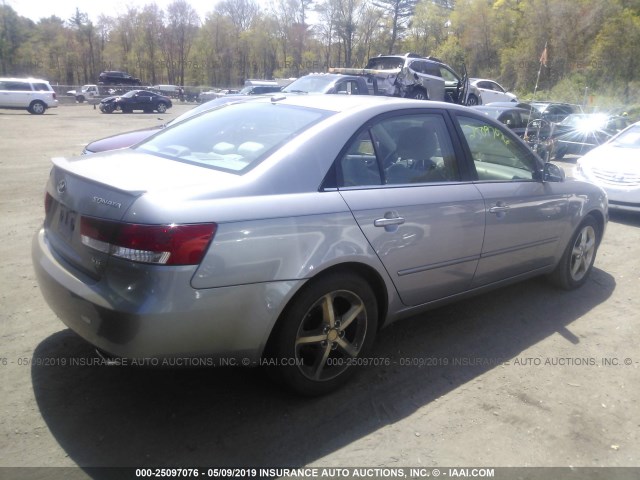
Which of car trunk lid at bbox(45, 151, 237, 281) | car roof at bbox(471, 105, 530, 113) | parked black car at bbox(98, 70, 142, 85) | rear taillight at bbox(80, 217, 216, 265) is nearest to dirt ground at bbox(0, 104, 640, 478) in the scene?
car trunk lid at bbox(45, 151, 237, 281)

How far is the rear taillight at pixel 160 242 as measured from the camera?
91.4 inches

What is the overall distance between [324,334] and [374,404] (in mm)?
503

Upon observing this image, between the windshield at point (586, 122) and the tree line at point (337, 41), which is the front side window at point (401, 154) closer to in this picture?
the windshield at point (586, 122)

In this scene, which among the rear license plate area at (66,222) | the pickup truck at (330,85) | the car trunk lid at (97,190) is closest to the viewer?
the car trunk lid at (97,190)

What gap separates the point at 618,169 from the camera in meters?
8.02

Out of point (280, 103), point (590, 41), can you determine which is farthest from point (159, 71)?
point (280, 103)

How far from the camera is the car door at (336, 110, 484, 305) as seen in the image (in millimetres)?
3020

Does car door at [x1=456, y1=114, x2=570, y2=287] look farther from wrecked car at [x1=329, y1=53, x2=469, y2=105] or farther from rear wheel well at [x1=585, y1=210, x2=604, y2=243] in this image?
wrecked car at [x1=329, y1=53, x2=469, y2=105]

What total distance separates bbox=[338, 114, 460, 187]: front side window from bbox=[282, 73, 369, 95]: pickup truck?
9.42 metres

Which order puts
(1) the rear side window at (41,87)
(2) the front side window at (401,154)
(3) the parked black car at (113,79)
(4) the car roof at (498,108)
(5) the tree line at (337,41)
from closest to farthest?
(2) the front side window at (401,154) < (4) the car roof at (498,108) < (1) the rear side window at (41,87) < (5) the tree line at (337,41) < (3) the parked black car at (113,79)

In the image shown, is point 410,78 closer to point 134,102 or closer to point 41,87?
point 41,87

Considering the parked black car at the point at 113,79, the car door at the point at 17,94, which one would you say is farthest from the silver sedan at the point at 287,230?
the parked black car at the point at 113,79

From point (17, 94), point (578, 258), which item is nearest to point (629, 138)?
point (578, 258)

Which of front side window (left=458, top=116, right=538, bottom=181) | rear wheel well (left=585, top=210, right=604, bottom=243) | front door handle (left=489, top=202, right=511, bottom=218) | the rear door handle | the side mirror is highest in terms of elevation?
front side window (left=458, top=116, right=538, bottom=181)
